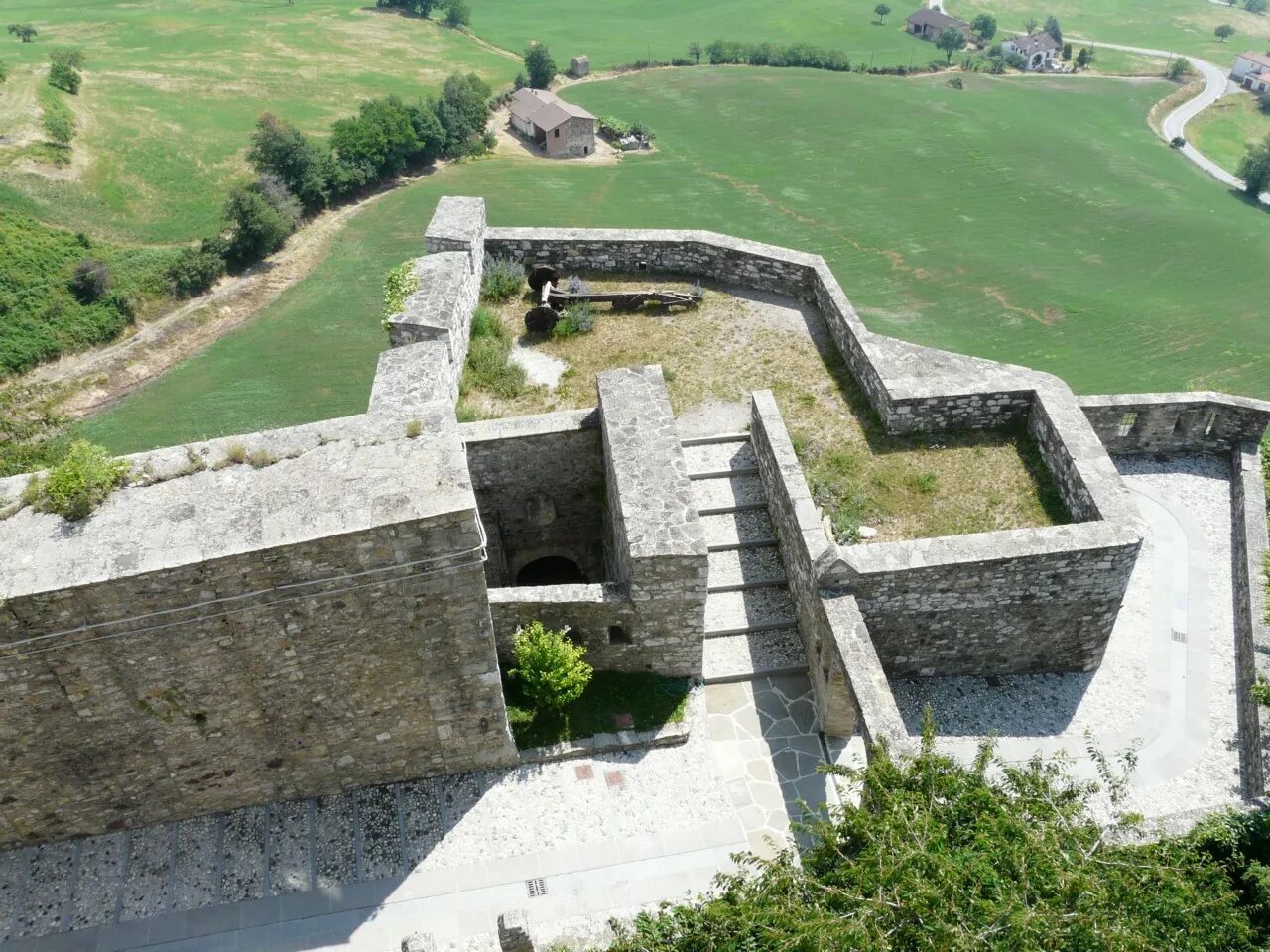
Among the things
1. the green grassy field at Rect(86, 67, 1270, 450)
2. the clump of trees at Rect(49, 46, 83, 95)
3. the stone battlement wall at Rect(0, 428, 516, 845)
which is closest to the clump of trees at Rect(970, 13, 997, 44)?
the green grassy field at Rect(86, 67, 1270, 450)

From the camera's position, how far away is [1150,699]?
12.0m

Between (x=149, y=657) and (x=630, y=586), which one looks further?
(x=630, y=586)

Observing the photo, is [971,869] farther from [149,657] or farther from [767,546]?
[149,657]

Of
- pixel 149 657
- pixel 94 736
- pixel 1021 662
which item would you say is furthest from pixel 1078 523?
pixel 94 736

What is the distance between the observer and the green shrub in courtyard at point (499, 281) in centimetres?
1670

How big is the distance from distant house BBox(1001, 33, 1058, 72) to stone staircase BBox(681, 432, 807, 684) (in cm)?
10703

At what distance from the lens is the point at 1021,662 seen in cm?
1215

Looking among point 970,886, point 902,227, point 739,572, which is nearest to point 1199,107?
point 902,227

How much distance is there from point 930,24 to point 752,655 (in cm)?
11381

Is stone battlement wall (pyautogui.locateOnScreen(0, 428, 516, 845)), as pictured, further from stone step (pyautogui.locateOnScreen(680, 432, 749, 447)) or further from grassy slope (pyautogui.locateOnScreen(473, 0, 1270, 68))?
grassy slope (pyautogui.locateOnScreen(473, 0, 1270, 68))

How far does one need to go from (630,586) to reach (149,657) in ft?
17.4

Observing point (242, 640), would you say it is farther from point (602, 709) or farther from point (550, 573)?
point (550, 573)

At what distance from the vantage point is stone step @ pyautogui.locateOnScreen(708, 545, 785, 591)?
12.9 metres

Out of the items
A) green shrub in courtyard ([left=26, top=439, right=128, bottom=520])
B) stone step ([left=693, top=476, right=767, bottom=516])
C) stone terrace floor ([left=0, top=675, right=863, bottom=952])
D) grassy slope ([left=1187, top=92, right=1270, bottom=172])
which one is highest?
green shrub in courtyard ([left=26, top=439, right=128, bottom=520])
